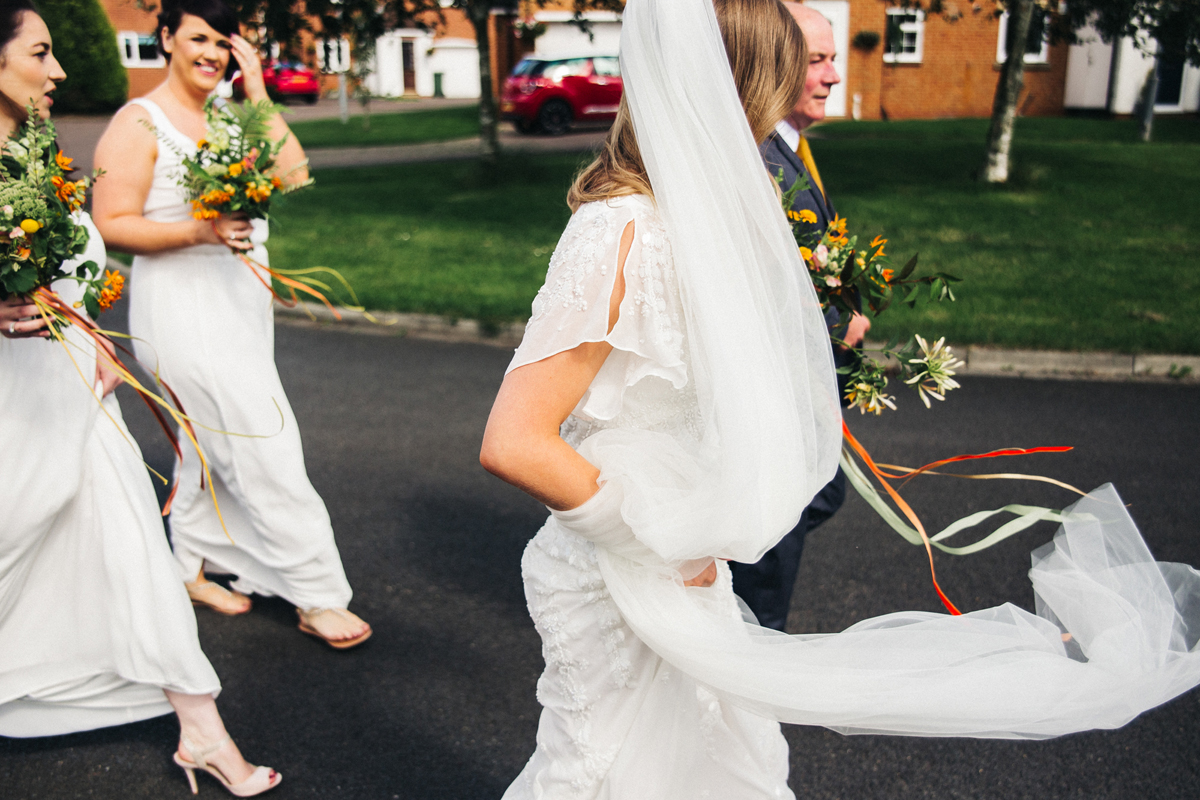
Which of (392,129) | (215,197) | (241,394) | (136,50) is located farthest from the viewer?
(136,50)

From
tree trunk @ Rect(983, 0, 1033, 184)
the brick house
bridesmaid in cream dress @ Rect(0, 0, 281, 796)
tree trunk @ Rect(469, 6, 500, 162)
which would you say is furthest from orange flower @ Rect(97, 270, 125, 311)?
the brick house

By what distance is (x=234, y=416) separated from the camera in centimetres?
360

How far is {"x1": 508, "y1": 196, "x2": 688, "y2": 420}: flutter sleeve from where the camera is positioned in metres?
1.72

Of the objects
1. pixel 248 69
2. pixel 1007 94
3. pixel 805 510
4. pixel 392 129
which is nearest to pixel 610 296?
pixel 805 510

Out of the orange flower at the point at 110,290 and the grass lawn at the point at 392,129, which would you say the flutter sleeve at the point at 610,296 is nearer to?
the orange flower at the point at 110,290

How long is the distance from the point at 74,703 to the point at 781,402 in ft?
8.05

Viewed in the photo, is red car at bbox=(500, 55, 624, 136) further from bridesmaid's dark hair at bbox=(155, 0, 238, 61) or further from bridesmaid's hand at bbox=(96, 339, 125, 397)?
bridesmaid's hand at bbox=(96, 339, 125, 397)

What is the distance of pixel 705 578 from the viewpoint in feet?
6.31

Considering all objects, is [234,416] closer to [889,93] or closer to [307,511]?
[307,511]

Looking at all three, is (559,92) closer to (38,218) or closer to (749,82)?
(38,218)

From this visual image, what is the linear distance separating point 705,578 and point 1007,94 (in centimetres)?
1411

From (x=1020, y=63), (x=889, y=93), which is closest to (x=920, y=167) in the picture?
(x=1020, y=63)

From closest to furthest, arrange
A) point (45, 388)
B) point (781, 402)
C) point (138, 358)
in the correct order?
point (781, 402), point (45, 388), point (138, 358)

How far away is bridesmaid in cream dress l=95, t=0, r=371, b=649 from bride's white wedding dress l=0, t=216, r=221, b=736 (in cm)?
52
